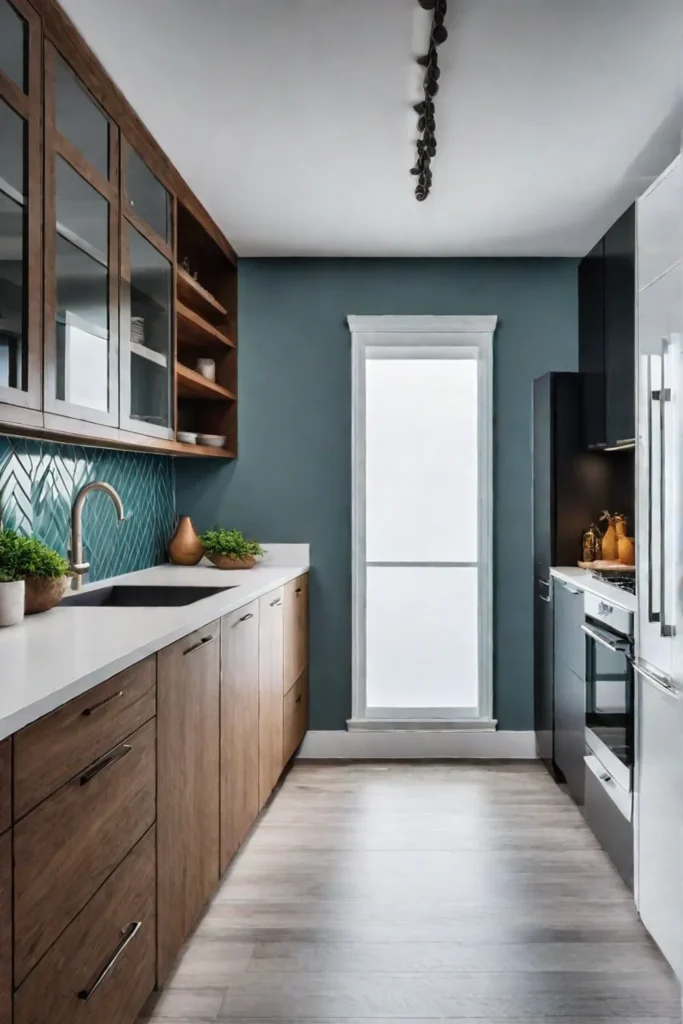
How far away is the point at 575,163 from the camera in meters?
2.80

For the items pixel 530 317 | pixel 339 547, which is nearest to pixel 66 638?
pixel 339 547

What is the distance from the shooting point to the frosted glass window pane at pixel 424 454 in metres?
3.93

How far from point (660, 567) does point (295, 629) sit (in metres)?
1.90

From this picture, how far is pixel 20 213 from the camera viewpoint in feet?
5.66

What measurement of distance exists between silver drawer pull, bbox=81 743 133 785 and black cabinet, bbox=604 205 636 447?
6.93ft

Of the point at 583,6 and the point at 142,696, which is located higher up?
the point at 583,6

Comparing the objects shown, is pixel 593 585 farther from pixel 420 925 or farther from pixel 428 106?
pixel 428 106

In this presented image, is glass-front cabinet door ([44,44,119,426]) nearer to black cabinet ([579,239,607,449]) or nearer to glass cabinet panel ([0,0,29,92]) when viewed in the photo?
glass cabinet panel ([0,0,29,92])

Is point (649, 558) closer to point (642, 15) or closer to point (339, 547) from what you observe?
point (642, 15)

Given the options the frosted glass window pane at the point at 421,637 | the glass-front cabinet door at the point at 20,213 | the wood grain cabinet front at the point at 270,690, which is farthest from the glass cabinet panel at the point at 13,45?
the frosted glass window pane at the point at 421,637

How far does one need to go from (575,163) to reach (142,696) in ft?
7.84

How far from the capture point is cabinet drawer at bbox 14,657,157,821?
1.18 meters

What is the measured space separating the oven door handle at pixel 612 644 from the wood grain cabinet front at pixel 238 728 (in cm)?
121

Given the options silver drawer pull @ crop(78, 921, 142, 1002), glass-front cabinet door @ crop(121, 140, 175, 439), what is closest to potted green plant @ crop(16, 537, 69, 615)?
glass-front cabinet door @ crop(121, 140, 175, 439)
